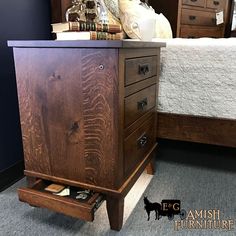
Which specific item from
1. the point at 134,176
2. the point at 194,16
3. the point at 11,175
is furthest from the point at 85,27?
the point at 194,16

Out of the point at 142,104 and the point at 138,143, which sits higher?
the point at 142,104

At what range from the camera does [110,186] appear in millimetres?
991

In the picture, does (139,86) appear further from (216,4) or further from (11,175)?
(216,4)

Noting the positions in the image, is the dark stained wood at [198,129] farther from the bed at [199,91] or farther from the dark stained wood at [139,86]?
the dark stained wood at [139,86]

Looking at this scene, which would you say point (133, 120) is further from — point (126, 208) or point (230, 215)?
point (230, 215)

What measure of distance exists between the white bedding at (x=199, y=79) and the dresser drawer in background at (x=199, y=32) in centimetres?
136

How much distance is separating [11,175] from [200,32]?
2.30 metres

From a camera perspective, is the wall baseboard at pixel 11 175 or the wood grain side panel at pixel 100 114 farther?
the wall baseboard at pixel 11 175

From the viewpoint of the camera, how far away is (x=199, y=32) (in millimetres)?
2725

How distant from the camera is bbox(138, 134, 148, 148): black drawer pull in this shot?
1169 millimetres

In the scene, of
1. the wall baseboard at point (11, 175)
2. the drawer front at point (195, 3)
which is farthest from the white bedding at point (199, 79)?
the drawer front at point (195, 3)

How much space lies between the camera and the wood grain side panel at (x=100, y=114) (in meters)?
0.88

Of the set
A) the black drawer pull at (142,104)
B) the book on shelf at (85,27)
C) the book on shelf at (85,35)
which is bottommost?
the black drawer pull at (142,104)

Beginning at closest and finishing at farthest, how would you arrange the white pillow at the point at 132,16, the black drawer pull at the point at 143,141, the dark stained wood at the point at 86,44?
the dark stained wood at the point at 86,44
the black drawer pull at the point at 143,141
the white pillow at the point at 132,16
